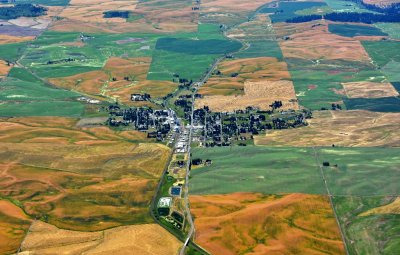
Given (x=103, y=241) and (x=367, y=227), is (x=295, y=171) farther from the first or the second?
(x=103, y=241)

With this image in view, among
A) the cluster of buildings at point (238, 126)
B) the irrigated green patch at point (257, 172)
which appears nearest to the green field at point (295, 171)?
the irrigated green patch at point (257, 172)

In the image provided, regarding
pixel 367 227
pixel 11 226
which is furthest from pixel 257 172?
pixel 11 226

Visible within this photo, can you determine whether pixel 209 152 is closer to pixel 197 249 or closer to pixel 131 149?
pixel 131 149

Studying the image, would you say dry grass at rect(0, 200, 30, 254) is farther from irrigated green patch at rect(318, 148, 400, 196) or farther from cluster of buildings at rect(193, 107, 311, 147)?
irrigated green patch at rect(318, 148, 400, 196)

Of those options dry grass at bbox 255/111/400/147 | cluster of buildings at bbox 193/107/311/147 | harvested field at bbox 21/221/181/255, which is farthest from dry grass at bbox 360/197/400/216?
cluster of buildings at bbox 193/107/311/147

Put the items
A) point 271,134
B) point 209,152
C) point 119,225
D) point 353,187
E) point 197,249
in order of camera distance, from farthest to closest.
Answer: point 271,134 → point 209,152 → point 353,187 → point 119,225 → point 197,249

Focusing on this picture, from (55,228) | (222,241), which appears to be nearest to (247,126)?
(222,241)

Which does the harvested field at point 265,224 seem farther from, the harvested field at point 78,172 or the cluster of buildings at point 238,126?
the cluster of buildings at point 238,126
